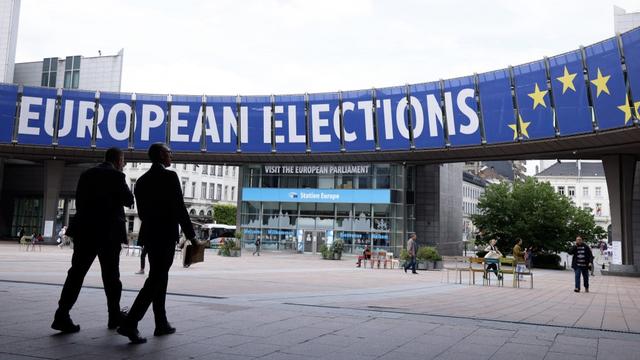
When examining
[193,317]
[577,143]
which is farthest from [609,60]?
[193,317]

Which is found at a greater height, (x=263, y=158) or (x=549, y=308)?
(x=263, y=158)

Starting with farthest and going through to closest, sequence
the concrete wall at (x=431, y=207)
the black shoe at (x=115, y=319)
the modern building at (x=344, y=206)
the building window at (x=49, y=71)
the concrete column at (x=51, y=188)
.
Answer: the building window at (x=49, y=71), the concrete column at (x=51, y=188), the concrete wall at (x=431, y=207), the modern building at (x=344, y=206), the black shoe at (x=115, y=319)

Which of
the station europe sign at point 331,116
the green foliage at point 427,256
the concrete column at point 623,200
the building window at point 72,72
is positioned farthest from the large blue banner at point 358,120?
the building window at point 72,72

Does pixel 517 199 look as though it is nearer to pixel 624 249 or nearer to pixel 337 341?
pixel 624 249

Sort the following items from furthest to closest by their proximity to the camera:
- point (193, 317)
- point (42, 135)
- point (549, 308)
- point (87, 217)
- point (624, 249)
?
point (42, 135) → point (624, 249) → point (549, 308) → point (193, 317) → point (87, 217)

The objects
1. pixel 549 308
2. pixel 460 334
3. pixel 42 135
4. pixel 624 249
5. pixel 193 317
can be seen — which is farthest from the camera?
pixel 42 135

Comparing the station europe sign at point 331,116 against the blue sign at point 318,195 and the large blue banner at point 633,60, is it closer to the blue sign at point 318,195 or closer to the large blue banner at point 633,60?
the large blue banner at point 633,60

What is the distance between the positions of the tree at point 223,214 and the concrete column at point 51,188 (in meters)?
31.5

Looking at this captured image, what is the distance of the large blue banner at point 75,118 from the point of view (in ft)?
130

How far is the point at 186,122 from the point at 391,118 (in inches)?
602

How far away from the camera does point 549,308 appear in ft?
35.7

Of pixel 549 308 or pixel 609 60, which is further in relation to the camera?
pixel 609 60

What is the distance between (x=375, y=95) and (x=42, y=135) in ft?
80.5

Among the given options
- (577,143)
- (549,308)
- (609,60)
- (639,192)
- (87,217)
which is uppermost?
(609,60)
